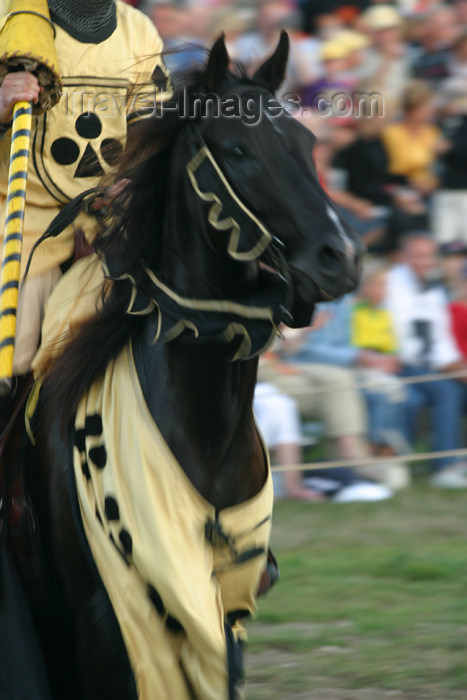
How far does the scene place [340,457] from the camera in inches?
283

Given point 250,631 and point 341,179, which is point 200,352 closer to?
point 250,631

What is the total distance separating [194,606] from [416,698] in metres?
1.56

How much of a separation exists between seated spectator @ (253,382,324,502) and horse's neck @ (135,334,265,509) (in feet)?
13.0

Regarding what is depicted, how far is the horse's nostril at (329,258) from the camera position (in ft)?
8.56

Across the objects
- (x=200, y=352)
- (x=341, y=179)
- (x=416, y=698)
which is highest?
(x=341, y=179)

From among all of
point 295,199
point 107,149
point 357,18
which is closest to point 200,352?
point 295,199

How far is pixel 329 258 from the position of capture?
8.59 feet

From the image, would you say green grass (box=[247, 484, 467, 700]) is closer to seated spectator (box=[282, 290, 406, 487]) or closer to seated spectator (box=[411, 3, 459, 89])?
seated spectator (box=[282, 290, 406, 487])

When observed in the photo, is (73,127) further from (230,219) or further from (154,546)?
(154,546)

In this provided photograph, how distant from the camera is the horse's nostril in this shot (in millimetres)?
2609

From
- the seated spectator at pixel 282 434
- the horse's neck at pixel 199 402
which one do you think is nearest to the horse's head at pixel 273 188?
the horse's neck at pixel 199 402

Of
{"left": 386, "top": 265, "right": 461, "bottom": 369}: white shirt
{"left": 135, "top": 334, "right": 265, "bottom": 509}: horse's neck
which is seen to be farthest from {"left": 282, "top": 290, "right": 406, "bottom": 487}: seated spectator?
{"left": 135, "top": 334, "right": 265, "bottom": 509}: horse's neck

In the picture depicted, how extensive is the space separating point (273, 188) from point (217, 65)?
42 cm

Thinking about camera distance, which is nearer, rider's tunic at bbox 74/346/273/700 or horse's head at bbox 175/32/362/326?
horse's head at bbox 175/32/362/326
